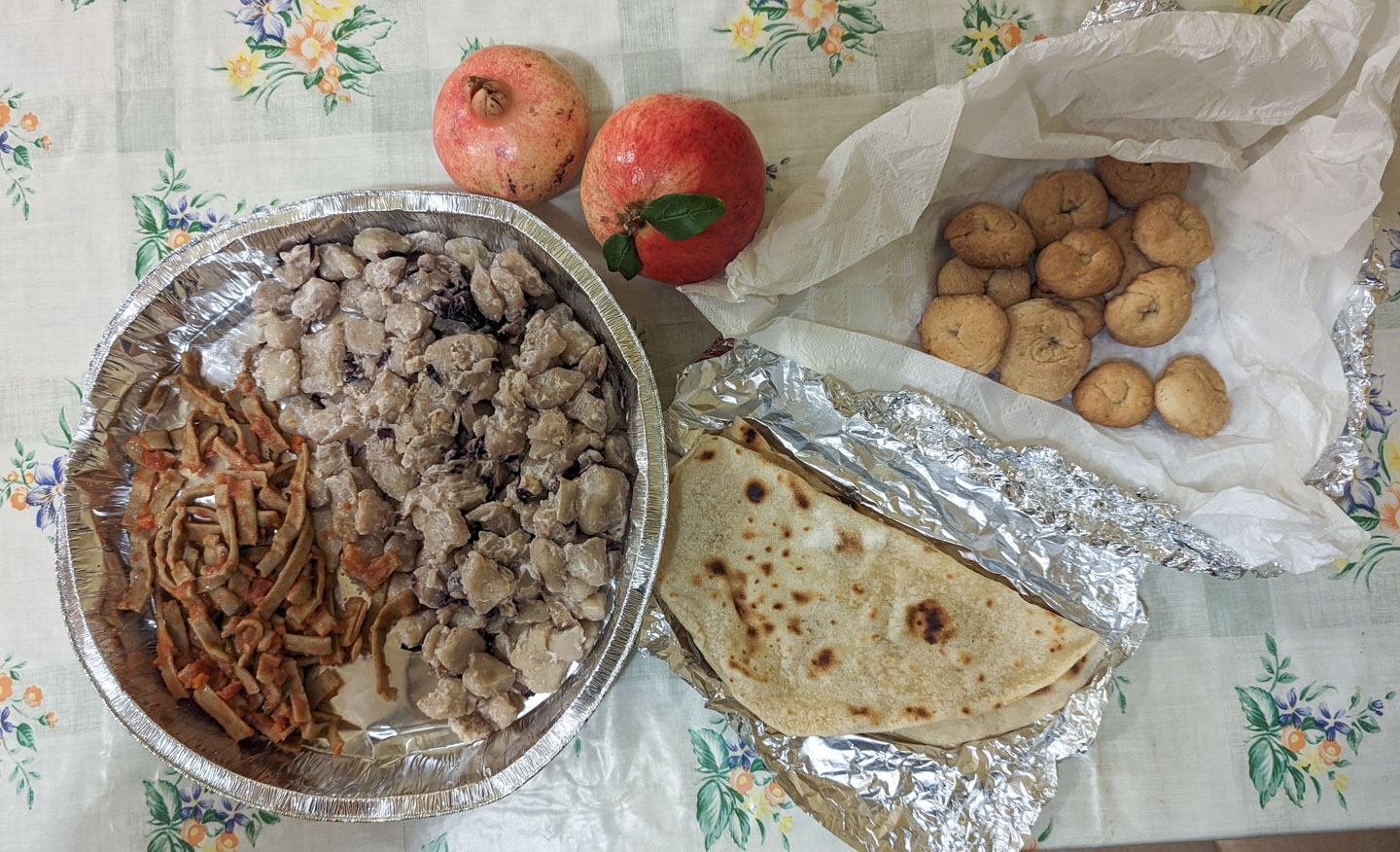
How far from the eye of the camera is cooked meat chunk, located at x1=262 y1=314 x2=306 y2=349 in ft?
4.76

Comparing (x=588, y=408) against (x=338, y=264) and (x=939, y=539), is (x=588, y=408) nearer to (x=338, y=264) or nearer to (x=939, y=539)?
(x=338, y=264)

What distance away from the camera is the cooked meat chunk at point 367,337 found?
143 centimetres

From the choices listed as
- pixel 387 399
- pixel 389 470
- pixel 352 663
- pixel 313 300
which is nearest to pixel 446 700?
pixel 352 663

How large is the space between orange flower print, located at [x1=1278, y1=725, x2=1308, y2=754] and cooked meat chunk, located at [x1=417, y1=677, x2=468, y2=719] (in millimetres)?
1654

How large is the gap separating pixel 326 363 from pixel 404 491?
0.29 meters

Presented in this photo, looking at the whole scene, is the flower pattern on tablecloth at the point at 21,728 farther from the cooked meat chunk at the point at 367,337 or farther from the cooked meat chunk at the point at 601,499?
the cooked meat chunk at the point at 601,499

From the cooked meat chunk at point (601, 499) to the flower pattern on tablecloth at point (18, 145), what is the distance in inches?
54.5

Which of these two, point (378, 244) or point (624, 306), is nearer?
point (378, 244)

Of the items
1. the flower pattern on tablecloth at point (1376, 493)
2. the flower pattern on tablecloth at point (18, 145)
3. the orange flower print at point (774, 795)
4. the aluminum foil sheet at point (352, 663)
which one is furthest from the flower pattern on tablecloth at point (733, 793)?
the flower pattern on tablecloth at point (18, 145)

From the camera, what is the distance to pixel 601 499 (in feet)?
4.47

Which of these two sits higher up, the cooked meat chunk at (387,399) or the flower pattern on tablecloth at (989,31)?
the flower pattern on tablecloth at (989,31)

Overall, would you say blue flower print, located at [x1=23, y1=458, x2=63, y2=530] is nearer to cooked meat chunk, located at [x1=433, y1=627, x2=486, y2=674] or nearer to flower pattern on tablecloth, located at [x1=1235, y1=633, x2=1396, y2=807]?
cooked meat chunk, located at [x1=433, y1=627, x2=486, y2=674]

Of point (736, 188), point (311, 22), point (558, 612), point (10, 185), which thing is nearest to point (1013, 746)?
point (558, 612)

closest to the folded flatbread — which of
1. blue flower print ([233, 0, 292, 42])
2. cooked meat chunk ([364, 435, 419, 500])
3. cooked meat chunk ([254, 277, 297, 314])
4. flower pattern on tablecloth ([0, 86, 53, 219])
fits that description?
cooked meat chunk ([364, 435, 419, 500])
